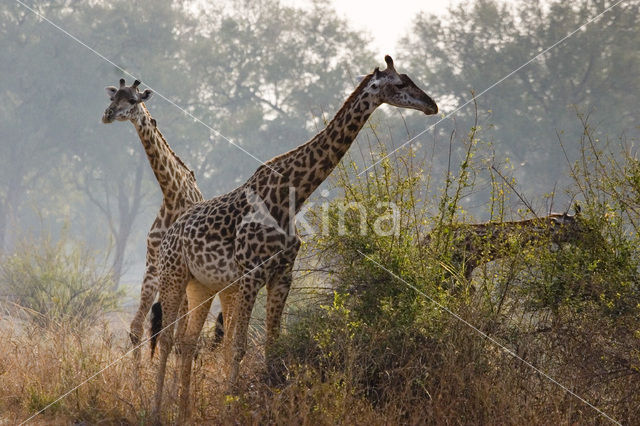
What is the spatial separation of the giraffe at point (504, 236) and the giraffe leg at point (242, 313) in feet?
5.65

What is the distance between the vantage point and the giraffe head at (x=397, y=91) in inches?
240

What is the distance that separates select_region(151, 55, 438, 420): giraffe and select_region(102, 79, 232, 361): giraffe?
1194 millimetres

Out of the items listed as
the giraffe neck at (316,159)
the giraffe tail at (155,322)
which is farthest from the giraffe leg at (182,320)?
the giraffe neck at (316,159)

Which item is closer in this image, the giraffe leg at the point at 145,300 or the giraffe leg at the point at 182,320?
the giraffe leg at the point at 182,320

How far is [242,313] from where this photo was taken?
20.1ft

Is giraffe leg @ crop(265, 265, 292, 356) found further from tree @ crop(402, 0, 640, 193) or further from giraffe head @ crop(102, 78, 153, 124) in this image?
tree @ crop(402, 0, 640, 193)

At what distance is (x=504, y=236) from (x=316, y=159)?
2022 mm

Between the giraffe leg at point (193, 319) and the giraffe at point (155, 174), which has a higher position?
the giraffe at point (155, 174)

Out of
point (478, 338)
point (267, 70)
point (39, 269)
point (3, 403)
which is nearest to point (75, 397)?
point (3, 403)

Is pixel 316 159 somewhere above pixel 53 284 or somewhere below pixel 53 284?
above

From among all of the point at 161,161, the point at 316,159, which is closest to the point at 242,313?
the point at 316,159

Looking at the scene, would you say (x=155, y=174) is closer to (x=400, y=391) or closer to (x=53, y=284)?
(x=400, y=391)

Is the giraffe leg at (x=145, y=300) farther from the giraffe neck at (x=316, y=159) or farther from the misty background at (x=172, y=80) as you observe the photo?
the misty background at (x=172, y=80)

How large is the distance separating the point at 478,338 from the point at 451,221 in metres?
1.25
